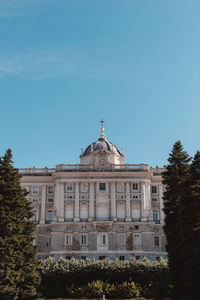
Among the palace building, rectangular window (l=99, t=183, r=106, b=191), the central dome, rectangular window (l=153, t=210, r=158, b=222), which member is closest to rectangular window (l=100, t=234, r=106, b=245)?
the palace building

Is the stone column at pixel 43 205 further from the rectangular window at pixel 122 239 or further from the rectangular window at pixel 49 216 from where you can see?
the rectangular window at pixel 122 239

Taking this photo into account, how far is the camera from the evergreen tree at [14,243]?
113 feet

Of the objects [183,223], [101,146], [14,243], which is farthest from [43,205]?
[183,223]

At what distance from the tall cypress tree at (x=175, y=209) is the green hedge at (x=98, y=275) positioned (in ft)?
26.3

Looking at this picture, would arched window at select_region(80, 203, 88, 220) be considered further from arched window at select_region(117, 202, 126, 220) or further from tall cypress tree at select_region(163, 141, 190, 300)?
tall cypress tree at select_region(163, 141, 190, 300)

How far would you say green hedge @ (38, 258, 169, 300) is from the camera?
4225 cm

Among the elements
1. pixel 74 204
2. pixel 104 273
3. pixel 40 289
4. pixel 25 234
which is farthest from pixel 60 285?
pixel 74 204

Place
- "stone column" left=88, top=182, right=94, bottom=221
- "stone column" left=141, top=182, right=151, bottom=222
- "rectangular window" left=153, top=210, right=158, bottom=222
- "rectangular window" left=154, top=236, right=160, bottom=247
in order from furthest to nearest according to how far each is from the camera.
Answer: "rectangular window" left=153, top=210, right=158, bottom=222 → "stone column" left=141, top=182, right=151, bottom=222 → "stone column" left=88, top=182, right=94, bottom=221 → "rectangular window" left=154, top=236, right=160, bottom=247

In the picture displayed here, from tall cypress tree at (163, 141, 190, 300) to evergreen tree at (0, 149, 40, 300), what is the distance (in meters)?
13.2

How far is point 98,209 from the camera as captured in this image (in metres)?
69.1

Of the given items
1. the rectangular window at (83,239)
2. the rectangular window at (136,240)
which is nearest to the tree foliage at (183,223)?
the rectangular window at (136,240)

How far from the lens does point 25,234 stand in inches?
1522

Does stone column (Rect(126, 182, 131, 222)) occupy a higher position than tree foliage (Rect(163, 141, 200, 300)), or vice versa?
stone column (Rect(126, 182, 131, 222))

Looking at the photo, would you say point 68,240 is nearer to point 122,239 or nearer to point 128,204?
point 122,239
